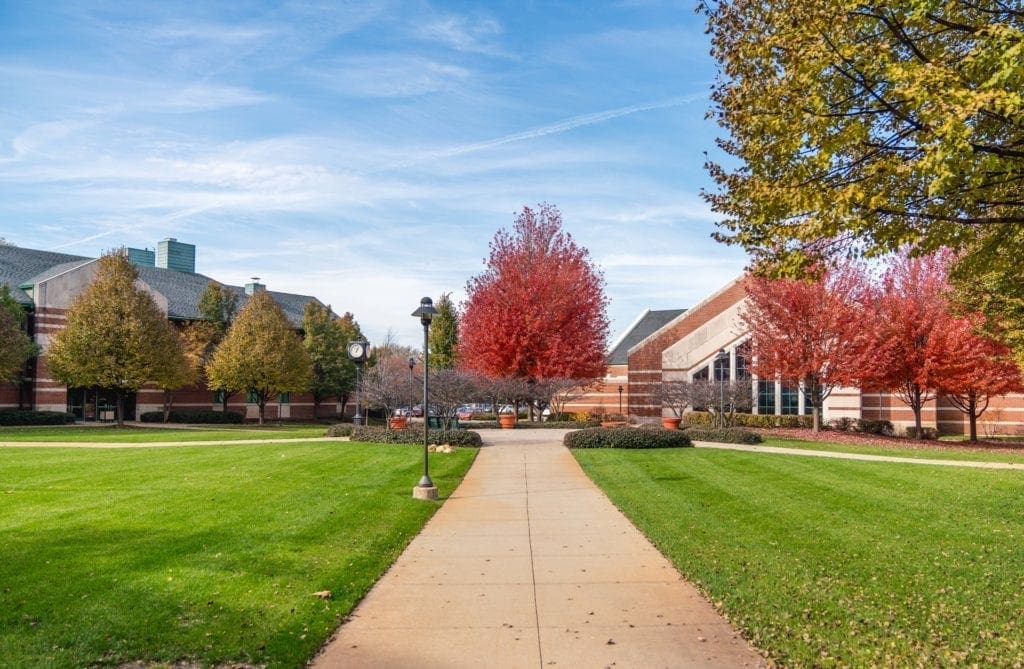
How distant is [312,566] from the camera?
8.23 metres

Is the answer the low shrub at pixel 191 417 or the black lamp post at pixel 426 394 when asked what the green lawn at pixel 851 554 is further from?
the low shrub at pixel 191 417

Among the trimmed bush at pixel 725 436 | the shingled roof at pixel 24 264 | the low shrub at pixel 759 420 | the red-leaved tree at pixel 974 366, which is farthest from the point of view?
the shingled roof at pixel 24 264

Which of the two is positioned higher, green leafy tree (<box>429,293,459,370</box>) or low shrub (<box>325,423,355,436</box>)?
green leafy tree (<box>429,293,459,370</box>)

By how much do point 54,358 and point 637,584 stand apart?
3657 cm

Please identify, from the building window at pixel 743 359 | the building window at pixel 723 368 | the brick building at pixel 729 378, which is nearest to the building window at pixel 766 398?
the brick building at pixel 729 378

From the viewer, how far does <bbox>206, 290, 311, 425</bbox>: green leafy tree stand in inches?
1729

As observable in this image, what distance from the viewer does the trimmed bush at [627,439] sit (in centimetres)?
2295

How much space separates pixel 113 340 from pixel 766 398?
30.8m

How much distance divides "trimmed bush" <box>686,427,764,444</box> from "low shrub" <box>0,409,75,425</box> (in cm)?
3100

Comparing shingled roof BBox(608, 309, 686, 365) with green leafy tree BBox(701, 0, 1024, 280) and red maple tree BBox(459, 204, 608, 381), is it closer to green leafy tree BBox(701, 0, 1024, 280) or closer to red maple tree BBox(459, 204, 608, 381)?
red maple tree BBox(459, 204, 608, 381)

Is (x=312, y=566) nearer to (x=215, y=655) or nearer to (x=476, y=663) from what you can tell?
(x=215, y=655)

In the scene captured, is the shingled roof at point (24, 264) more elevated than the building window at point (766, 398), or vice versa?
the shingled roof at point (24, 264)

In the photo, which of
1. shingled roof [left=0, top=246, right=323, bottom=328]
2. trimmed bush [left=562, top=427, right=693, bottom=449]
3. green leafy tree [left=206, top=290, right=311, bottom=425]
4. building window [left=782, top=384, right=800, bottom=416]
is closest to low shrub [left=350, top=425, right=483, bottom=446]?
trimmed bush [left=562, top=427, right=693, bottom=449]

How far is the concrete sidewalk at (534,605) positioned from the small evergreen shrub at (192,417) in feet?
121
